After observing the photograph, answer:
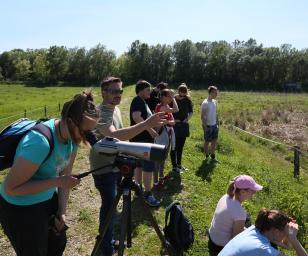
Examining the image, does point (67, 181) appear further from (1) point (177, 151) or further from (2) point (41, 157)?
(1) point (177, 151)

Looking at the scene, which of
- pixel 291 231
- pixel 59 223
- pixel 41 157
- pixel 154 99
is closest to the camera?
pixel 41 157

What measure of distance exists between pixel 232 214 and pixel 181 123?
12.9 ft

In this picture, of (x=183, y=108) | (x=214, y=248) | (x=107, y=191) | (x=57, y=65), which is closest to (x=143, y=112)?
(x=107, y=191)

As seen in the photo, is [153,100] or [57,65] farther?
[57,65]

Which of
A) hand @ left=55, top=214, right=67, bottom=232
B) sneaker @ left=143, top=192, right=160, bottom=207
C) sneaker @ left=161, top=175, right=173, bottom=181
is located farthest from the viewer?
sneaker @ left=161, top=175, right=173, bottom=181

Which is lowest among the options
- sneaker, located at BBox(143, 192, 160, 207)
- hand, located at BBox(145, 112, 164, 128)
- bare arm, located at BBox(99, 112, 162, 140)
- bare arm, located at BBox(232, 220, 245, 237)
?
sneaker, located at BBox(143, 192, 160, 207)

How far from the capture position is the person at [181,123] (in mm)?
8562

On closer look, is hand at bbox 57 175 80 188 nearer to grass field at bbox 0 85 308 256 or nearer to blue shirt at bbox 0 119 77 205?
blue shirt at bbox 0 119 77 205

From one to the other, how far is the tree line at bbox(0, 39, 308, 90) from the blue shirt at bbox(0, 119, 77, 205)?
69.3 metres

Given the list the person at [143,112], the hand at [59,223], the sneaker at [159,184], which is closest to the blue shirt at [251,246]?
the hand at [59,223]

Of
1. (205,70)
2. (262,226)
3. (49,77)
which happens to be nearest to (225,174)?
(262,226)

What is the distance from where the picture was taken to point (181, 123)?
8.58 meters

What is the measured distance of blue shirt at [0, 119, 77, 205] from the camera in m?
2.88

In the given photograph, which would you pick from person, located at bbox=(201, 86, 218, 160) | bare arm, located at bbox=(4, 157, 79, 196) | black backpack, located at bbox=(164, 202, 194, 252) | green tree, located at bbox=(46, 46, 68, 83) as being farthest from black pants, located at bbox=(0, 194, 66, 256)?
green tree, located at bbox=(46, 46, 68, 83)
